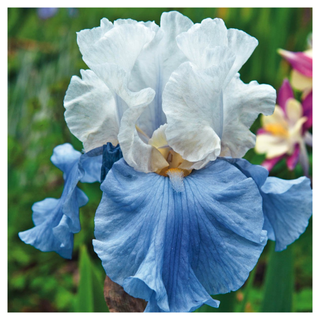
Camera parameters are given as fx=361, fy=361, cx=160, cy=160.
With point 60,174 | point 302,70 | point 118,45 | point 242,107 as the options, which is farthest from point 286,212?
point 60,174

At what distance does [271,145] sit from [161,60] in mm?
800

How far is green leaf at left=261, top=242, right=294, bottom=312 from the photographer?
0.94m

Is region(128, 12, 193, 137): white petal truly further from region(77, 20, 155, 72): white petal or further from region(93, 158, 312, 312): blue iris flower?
region(93, 158, 312, 312): blue iris flower

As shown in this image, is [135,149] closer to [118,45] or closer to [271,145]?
[118,45]

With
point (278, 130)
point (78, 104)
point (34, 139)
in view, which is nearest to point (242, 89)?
point (78, 104)

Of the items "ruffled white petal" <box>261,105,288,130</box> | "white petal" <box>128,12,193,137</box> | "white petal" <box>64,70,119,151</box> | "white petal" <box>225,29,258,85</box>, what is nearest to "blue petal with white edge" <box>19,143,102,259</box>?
"white petal" <box>64,70,119,151</box>

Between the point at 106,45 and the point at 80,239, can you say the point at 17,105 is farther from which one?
the point at 106,45

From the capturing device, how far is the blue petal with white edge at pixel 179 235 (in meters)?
0.56

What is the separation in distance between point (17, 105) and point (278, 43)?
1544mm

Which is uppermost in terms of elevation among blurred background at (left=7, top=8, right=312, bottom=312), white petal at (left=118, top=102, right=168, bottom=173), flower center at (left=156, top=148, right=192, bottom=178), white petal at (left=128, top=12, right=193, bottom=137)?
white petal at (left=128, top=12, right=193, bottom=137)

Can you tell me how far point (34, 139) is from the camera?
2.05 meters

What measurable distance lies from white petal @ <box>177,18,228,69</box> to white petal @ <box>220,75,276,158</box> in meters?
0.07

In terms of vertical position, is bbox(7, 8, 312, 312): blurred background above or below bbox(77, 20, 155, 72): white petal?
below

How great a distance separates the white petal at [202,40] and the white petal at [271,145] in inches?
28.7
